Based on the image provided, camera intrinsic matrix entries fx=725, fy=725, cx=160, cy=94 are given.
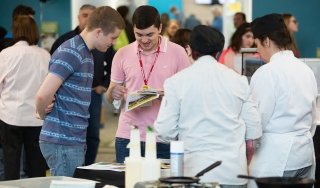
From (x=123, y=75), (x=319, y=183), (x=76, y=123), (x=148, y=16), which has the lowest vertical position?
(x=319, y=183)

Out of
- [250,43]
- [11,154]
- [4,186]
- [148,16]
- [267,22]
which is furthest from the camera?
[250,43]

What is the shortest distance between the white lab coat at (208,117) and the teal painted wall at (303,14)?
20.6 ft

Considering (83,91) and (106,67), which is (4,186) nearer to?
(83,91)

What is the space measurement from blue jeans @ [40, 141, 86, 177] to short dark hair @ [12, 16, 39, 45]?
2.03 meters

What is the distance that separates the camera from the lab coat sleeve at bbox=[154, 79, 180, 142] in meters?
3.35

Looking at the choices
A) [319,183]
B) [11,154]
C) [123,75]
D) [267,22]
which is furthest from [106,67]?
[267,22]

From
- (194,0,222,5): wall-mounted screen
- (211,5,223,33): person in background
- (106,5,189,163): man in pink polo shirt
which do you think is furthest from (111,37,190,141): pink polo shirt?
(194,0,222,5): wall-mounted screen

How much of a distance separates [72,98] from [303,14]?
615cm

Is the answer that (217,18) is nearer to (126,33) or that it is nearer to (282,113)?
(126,33)

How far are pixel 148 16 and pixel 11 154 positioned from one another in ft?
7.66

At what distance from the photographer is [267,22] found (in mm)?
3756

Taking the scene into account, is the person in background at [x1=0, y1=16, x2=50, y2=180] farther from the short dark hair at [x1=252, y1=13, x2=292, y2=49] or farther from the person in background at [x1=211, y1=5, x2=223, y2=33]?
the person in background at [x1=211, y1=5, x2=223, y2=33]

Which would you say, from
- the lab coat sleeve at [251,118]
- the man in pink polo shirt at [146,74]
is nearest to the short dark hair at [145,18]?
the man in pink polo shirt at [146,74]

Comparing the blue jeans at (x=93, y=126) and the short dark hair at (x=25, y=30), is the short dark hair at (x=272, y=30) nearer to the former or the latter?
the short dark hair at (x=25, y=30)
